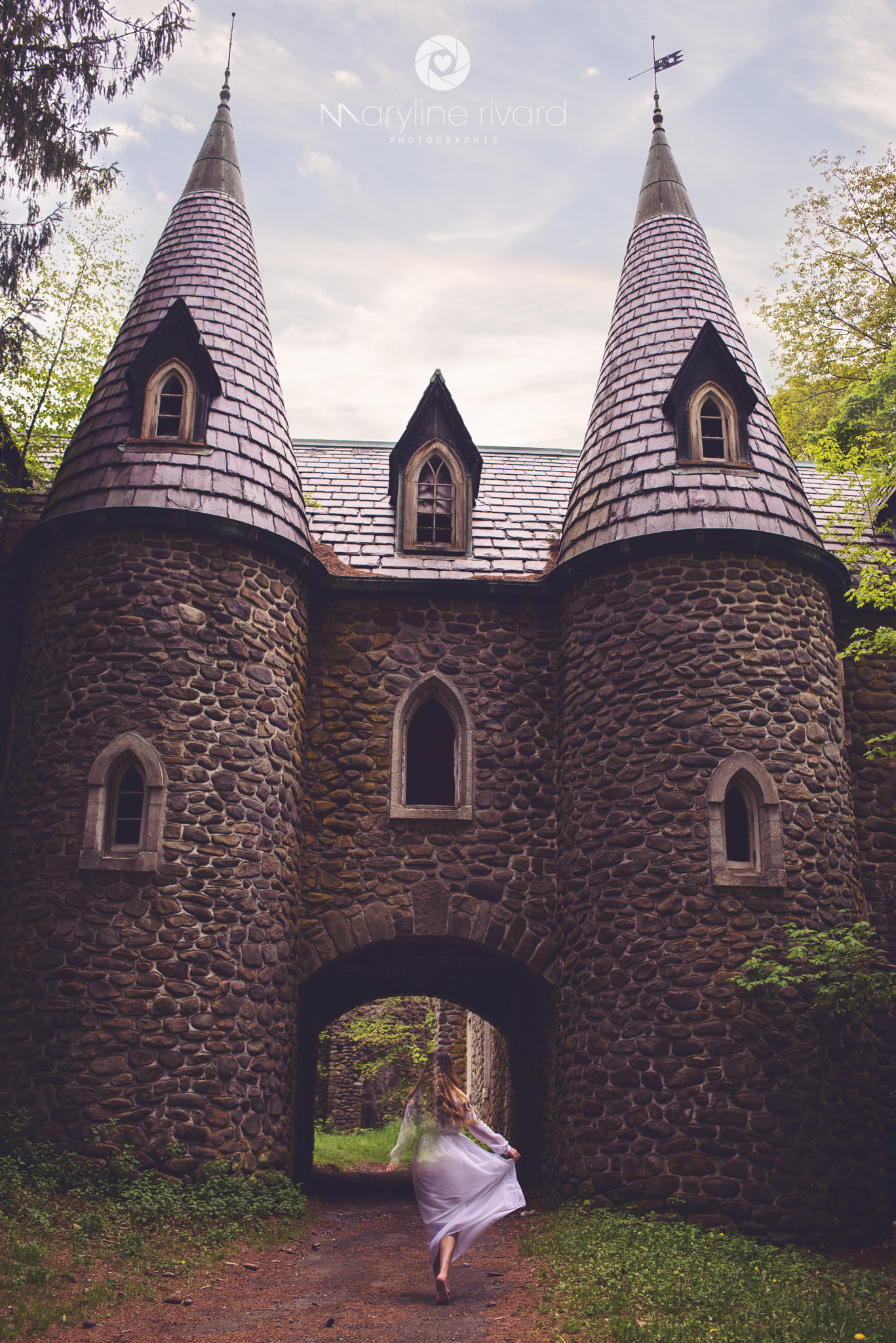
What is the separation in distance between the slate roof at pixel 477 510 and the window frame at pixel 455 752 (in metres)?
1.33

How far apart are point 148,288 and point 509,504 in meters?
5.10

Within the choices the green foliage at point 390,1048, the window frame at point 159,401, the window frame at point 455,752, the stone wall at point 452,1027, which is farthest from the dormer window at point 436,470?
the green foliage at point 390,1048

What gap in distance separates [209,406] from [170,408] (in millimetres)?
410

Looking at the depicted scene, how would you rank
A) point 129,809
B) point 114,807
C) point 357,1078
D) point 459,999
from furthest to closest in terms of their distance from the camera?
point 357,1078 < point 459,999 < point 129,809 < point 114,807

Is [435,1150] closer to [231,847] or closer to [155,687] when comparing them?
[231,847]

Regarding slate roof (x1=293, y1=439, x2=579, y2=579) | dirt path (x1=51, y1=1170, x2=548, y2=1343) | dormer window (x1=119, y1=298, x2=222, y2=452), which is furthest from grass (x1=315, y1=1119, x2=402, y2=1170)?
dormer window (x1=119, y1=298, x2=222, y2=452)

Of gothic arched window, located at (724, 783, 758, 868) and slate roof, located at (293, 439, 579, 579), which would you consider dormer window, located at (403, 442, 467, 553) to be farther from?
gothic arched window, located at (724, 783, 758, 868)

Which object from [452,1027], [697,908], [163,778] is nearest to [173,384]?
[163,778]

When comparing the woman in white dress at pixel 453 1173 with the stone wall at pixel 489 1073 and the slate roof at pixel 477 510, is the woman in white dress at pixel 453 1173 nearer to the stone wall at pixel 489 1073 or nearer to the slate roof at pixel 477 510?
the stone wall at pixel 489 1073

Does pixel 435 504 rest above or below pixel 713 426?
below

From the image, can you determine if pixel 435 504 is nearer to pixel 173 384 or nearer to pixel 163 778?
pixel 173 384

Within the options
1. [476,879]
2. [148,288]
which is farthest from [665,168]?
[476,879]

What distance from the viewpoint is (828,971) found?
894 centimetres

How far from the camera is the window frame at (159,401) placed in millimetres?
10633
